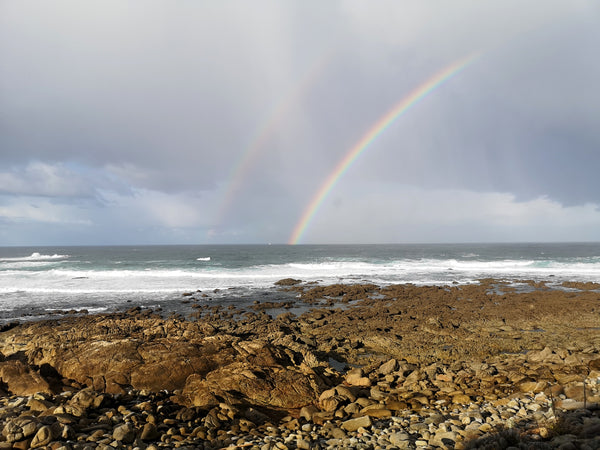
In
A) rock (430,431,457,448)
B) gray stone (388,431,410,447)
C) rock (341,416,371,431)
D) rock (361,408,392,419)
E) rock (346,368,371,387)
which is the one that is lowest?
rock (346,368,371,387)

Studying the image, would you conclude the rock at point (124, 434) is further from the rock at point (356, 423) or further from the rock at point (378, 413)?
the rock at point (378, 413)

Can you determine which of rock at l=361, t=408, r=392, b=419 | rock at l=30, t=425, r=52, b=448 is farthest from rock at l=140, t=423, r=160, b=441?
rock at l=361, t=408, r=392, b=419

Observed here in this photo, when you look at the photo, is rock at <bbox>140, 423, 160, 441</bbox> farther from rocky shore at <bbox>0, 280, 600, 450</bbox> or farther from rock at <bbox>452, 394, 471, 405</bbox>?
rock at <bbox>452, 394, 471, 405</bbox>

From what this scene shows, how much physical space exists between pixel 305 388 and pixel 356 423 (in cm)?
210

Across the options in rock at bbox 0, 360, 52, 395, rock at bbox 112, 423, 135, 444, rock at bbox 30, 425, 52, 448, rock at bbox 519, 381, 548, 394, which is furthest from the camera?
rock at bbox 0, 360, 52, 395

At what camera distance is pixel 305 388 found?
8422 millimetres

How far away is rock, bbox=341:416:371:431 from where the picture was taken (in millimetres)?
6512

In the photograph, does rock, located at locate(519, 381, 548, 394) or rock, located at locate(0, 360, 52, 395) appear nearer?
rock, located at locate(519, 381, 548, 394)

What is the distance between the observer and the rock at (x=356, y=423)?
6.51m

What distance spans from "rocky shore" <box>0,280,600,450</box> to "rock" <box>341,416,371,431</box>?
0.06 feet

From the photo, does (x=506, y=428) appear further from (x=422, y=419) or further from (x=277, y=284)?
(x=277, y=284)

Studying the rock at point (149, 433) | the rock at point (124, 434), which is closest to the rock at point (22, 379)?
the rock at point (124, 434)

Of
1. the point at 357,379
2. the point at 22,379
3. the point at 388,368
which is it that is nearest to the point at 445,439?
the point at 357,379

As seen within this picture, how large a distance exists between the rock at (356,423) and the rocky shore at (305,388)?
0.02 meters
